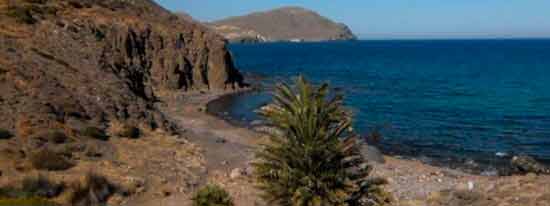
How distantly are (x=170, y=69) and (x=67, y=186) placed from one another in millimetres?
52075

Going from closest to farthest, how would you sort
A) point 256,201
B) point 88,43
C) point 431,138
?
point 256,201 → point 431,138 → point 88,43

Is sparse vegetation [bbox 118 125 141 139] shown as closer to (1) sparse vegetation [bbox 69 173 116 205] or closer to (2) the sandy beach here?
(2) the sandy beach

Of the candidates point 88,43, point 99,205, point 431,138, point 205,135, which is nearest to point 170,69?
point 88,43

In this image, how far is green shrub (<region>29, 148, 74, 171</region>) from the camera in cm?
2683

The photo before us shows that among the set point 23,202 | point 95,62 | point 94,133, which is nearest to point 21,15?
point 95,62

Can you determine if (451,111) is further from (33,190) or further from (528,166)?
(33,190)

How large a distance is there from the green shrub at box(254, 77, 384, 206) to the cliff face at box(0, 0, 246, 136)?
17775mm

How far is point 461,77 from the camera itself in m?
104

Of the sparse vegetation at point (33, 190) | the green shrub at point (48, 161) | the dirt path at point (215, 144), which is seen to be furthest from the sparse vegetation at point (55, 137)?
the dirt path at point (215, 144)

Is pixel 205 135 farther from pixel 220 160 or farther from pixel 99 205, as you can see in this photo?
pixel 99 205

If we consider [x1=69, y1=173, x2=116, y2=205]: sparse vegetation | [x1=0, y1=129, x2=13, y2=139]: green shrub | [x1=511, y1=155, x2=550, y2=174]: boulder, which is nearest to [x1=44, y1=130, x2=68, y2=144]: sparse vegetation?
[x1=0, y1=129, x2=13, y2=139]: green shrub

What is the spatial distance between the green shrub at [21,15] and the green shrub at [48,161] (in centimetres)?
2923

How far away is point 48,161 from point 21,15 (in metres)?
31.8

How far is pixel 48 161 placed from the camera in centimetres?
2700
